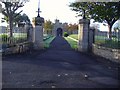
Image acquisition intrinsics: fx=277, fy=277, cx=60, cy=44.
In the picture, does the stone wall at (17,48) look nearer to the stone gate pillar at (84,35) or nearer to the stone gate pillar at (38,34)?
the stone gate pillar at (38,34)

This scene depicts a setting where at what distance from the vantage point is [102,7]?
23.8m

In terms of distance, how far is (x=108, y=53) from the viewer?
1672 centimetres

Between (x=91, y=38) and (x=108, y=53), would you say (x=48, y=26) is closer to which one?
(x=91, y=38)

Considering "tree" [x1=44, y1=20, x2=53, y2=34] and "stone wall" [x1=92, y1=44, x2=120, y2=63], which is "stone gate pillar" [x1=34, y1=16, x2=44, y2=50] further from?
"tree" [x1=44, y1=20, x2=53, y2=34]

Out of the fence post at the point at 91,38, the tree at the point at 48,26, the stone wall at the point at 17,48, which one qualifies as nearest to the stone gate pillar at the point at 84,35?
the fence post at the point at 91,38

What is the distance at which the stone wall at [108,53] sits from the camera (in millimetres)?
15262

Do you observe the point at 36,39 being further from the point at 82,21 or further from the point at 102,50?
the point at 102,50

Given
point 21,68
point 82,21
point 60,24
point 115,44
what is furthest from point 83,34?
point 60,24

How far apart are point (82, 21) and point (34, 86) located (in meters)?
13.7

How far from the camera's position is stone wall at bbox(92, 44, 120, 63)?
15262 millimetres

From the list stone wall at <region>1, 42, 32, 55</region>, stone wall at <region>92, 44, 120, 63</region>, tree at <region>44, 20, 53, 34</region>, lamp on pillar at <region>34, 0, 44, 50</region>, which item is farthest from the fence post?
tree at <region>44, 20, 53, 34</region>

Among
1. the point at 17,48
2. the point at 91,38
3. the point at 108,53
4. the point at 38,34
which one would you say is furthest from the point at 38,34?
the point at 108,53

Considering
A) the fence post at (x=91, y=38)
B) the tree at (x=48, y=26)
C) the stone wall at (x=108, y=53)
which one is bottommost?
the stone wall at (x=108, y=53)

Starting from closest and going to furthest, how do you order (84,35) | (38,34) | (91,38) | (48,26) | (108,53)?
(108,53)
(84,35)
(91,38)
(38,34)
(48,26)
